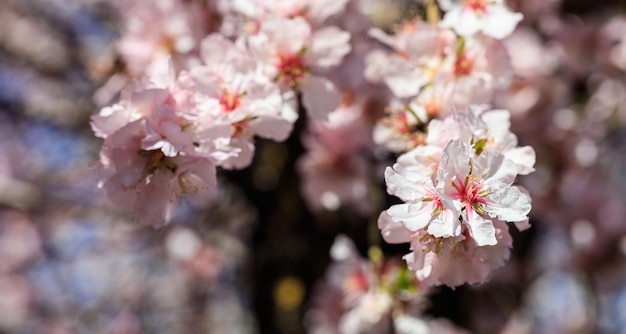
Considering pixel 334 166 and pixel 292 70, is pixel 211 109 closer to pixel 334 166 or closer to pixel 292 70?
pixel 292 70

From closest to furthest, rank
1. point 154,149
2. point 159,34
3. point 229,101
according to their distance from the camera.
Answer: point 154,149
point 229,101
point 159,34

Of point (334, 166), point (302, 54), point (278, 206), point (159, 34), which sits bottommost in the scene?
point (278, 206)

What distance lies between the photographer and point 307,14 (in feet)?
4.50

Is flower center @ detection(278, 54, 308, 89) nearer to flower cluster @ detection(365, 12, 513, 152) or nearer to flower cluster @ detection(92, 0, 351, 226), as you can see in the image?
flower cluster @ detection(92, 0, 351, 226)

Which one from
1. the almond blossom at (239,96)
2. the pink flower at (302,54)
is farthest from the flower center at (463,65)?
the almond blossom at (239,96)

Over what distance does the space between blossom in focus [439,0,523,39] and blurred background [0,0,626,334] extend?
0.54 m

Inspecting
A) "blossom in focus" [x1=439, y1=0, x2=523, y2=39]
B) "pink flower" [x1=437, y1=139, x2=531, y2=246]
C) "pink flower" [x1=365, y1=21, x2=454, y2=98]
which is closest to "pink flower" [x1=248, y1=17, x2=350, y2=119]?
"pink flower" [x1=365, y1=21, x2=454, y2=98]

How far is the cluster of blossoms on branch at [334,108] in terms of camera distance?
38.5 inches

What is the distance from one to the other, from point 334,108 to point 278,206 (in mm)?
1344

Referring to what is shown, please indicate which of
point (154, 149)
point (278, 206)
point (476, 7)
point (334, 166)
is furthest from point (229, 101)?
point (278, 206)

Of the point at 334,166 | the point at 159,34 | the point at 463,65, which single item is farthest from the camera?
the point at 334,166

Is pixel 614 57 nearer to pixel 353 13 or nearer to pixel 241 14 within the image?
pixel 353 13

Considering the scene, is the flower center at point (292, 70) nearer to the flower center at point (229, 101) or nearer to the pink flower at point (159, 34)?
the flower center at point (229, 101)

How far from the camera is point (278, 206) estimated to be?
2.69m
